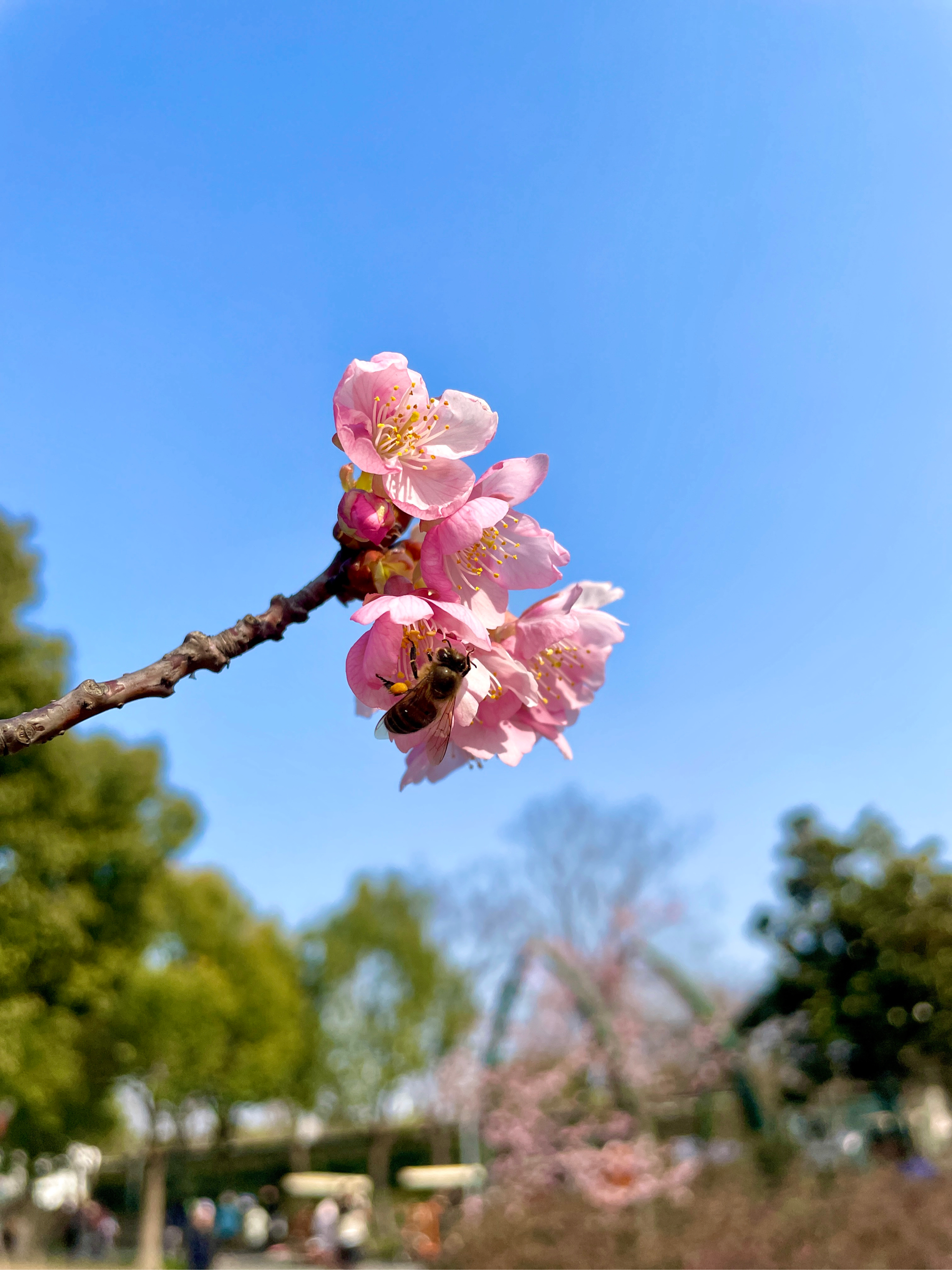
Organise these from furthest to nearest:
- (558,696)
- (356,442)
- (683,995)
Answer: (683,995) → (558,696) → (356,442)

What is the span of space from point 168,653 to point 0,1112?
1789cm

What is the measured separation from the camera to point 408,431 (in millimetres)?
1296

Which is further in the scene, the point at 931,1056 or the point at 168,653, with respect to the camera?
the point at 931,1056

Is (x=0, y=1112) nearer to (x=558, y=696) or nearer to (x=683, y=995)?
(x=683, y=995)

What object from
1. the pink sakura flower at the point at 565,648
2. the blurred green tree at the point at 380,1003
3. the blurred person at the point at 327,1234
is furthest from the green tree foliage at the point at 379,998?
the pink sakura flower at the point at 565,648

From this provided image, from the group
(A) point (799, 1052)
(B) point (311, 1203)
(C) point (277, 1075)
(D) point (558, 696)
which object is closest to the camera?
(D) point (558, 696)

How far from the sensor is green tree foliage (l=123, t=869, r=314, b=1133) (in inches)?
702

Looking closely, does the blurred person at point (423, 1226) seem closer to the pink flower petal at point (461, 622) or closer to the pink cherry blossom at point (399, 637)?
the pink cherry blossom at point (399, 637)

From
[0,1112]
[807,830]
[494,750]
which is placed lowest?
[494,750]

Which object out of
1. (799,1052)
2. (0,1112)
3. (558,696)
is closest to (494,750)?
(558,696)

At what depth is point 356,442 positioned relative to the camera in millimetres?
1256

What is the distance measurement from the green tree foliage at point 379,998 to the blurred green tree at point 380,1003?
2cm

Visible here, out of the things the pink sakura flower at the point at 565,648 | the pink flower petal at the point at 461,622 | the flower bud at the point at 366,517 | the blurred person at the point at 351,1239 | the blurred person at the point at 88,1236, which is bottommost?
the blurred person at the point at 351,1239

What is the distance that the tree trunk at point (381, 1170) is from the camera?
25812mm
